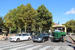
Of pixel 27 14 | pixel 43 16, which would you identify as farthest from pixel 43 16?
pixel 27 14

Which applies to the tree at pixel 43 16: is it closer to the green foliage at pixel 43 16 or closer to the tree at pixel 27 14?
the green foliage at pixel 43 16

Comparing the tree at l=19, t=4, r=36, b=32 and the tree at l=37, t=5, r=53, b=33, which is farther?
the tree at l=37, t=5, r=53, b=33

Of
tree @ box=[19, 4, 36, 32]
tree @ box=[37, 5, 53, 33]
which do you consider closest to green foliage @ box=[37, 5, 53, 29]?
tree @ box=[37, 5, 53, 33]

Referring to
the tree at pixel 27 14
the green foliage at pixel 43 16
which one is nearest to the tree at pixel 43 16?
the green foliage at pixel 43 16

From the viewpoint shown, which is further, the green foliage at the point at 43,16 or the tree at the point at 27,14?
the green foliage at the point at 43,16

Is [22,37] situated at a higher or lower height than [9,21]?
lower

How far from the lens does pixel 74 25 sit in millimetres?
67500

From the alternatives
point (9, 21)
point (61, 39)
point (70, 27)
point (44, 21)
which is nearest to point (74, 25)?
point (70, 27)

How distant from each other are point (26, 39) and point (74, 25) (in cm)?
5395

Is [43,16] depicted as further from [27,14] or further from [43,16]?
[27,14]

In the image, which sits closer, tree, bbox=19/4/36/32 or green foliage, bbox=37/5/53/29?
tree, bbox=19/4/36/32

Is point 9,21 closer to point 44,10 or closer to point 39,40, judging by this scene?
point 44,10

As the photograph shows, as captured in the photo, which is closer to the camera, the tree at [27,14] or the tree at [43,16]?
the tree at [27,14]

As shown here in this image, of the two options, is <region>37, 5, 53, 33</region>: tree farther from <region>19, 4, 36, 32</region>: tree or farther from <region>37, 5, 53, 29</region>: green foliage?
<region>19, 4, 36, 32</region>: tree
